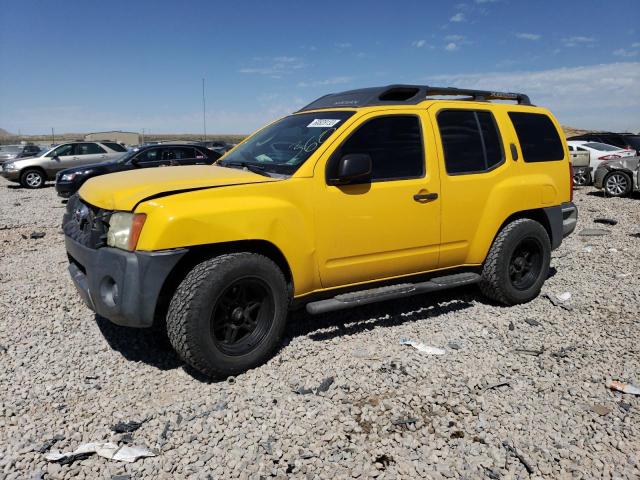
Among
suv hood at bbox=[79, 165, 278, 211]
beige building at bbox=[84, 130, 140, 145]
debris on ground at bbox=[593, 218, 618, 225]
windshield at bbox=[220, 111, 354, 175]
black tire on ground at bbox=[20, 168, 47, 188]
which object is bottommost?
debris on ground at bbox=[593, 218, 618, 225]

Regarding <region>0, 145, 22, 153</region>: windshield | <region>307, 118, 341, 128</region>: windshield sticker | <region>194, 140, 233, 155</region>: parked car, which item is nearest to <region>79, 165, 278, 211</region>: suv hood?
<region>307, 118, 341, 128</region>: windshield sticker

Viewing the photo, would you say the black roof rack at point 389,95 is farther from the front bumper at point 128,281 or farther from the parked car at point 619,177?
the parked car at point 619,177

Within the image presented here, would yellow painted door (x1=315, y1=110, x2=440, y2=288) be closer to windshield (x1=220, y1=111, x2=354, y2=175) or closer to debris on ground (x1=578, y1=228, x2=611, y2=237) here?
windshield (x1=220, y1=111, x2=354, y2=175)

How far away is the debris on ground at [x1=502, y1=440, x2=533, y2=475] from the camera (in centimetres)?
269

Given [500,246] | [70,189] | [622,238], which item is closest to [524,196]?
[500,246]

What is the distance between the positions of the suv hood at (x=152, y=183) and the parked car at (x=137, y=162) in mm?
9199

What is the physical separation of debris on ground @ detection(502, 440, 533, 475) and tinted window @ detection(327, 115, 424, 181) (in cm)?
211

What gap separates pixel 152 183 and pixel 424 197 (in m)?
2.15

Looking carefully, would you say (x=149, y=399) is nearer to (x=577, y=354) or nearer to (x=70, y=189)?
(x=577, y=354)

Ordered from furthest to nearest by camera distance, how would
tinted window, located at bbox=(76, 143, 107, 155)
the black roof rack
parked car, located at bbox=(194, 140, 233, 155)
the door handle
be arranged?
parked car, located at bbox=(194, 140, 233, 155) < tinted window, located at bbox=(76, 143, 107, 155) < the black roof rack < the door handle

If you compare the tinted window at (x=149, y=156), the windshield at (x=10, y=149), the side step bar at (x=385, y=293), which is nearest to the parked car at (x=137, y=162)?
the tinted window at (x=149, y=156)

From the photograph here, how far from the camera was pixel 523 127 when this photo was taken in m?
5.08

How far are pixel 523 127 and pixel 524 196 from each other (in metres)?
0.71

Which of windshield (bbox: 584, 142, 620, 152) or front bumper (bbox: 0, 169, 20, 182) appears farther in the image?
front bumper (bbox: 0, 169, 20, 182)
